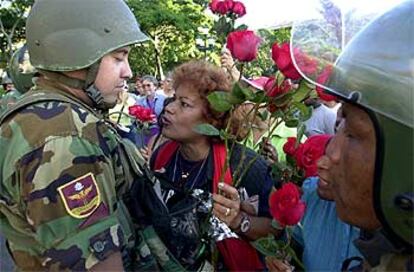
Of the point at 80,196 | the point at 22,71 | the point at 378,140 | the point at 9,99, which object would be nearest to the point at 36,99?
the point at 80,196

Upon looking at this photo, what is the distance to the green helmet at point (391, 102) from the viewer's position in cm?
121

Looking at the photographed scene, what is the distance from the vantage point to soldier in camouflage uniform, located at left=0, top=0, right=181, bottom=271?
1774 mm

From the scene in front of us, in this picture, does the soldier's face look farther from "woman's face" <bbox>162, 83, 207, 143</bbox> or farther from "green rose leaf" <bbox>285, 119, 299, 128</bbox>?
"woman's face" <bbox>162, 83, 207, 143</bbox>

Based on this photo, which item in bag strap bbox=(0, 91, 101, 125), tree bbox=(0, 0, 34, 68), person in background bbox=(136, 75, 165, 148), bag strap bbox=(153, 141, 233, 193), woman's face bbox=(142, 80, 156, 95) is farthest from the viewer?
tree bbox=(0, 0, 34, 68)

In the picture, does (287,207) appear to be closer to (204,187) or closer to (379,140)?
(379,140)

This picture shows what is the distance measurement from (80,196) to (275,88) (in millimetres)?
736

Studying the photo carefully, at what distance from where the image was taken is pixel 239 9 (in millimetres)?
2176

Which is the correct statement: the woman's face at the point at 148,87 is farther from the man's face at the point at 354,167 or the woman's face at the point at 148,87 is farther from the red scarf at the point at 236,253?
the man's face at the point at 354,167

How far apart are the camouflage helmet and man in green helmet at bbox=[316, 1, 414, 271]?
975 mm

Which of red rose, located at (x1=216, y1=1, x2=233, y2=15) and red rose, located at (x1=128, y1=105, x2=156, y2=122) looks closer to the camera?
red rose, located at (x1=216, y1=1, x2=233, y2=15)

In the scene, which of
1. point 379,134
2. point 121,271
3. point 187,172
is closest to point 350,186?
point 379,134

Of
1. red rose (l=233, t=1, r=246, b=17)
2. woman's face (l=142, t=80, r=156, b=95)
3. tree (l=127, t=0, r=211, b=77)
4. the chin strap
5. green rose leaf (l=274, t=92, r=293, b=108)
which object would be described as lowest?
tree (l=127, t=0, r=211, b=77)

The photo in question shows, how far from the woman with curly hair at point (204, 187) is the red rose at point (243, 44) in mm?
396

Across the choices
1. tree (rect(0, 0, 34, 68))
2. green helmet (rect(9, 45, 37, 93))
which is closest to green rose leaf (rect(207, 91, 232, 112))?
green helmet (rect(9, 45, 37, 93))
